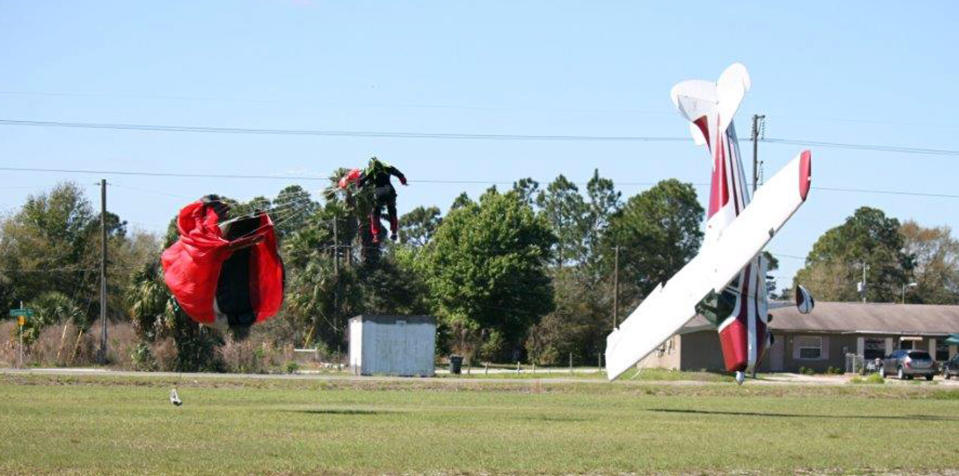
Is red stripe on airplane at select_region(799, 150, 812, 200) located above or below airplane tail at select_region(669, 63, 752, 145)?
below

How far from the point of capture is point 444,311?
9256 cm

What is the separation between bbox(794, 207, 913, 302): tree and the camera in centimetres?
12688

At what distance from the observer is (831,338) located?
7512 cm

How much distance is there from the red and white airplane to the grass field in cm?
202

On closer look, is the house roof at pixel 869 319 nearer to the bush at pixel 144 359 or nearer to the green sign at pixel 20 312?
the bush at pixel 144 359

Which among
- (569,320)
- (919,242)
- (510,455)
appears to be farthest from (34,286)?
(919,242)

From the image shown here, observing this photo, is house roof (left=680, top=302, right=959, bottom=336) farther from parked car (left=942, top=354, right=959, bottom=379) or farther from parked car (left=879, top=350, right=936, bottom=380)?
parked car (left=942, top=354, right=959, bottom=379)

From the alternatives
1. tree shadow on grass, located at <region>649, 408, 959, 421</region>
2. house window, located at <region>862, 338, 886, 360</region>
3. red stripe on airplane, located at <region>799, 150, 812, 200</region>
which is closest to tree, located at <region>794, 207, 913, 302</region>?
house window, located at <region>862, 338, 886, 360</region>

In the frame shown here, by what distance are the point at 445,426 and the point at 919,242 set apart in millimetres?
120315

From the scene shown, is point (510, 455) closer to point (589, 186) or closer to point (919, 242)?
point (589, 186)

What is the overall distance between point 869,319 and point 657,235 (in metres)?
Answer: 37.0

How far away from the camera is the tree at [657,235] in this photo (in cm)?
11369

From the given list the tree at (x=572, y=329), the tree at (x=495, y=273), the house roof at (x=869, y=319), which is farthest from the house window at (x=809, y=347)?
the tree at (x=495, y=273)

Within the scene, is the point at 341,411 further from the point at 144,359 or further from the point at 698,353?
the point at 698,353
